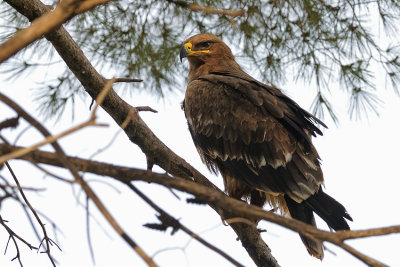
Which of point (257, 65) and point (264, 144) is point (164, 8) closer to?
point (257, 65)

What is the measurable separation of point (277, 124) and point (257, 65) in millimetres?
838

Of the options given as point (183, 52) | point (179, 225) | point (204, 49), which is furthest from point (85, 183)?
point (204, 49)

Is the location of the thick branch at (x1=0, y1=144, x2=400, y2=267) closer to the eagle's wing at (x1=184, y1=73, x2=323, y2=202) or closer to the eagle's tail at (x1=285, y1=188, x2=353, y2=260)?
the eagle's tail at (x1=285, y1=188, x2=353, y2=260)

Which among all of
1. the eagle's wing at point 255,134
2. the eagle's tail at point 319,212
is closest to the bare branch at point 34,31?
the eagle's tail at point 319,212

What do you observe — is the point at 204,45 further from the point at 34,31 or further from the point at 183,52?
the point at 34,31

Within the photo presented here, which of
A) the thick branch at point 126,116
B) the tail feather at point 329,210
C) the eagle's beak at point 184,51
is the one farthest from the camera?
the eagle's beak at point 184,51

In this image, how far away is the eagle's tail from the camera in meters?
3.03

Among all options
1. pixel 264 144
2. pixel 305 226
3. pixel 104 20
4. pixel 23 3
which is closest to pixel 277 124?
pixel 264 144

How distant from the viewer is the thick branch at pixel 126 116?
8.55 feet

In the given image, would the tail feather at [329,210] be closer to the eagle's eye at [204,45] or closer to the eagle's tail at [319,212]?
the eagle's tail at [319,212]

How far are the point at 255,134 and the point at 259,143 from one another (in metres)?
0.06

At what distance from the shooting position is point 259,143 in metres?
3.45

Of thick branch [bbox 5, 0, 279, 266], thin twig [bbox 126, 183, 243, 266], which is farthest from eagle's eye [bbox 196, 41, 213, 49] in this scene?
thin twig [bbox 126, 183, 243, 266]

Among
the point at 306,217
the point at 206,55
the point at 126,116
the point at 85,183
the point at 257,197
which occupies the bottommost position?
the point at 85,183
